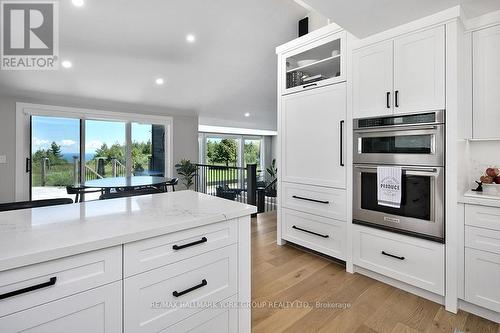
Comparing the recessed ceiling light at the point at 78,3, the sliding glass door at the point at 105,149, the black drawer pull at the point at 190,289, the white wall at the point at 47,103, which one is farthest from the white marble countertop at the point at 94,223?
the sliding glass door at the point at 105,149

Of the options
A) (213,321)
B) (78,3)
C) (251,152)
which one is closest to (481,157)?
(213,321)

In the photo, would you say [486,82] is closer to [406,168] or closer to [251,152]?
[406,168]

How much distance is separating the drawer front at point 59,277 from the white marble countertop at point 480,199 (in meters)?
2.23

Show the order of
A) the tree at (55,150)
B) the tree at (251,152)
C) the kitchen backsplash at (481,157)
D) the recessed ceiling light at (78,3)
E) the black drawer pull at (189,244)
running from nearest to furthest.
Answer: the black drawer pull at (189,244) → the kitchen backsplash at (481,157) → the recessed ceiling light at (78,3) → the tree at (55,150) → the tree at (251,152)

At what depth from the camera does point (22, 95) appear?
4.23m

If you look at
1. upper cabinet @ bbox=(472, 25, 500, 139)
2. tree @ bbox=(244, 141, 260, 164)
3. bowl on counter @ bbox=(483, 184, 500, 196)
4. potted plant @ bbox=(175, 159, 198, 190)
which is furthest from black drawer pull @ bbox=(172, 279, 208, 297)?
tree @ bbox=(244, 141, 260, 164)

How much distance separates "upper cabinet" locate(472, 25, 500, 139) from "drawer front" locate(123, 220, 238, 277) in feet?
6.85

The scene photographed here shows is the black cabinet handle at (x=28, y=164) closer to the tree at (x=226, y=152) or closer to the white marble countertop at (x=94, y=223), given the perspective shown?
the white marble countertop at (x=94, y=223)

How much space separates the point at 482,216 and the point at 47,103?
20.2ft

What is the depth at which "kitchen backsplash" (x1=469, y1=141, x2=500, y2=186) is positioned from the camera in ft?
6.73

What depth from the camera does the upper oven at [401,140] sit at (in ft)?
6.19

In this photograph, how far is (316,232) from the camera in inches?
107

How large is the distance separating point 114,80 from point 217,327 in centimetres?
450

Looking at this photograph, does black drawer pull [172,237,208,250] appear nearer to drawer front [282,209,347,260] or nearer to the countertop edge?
the countertop edge
